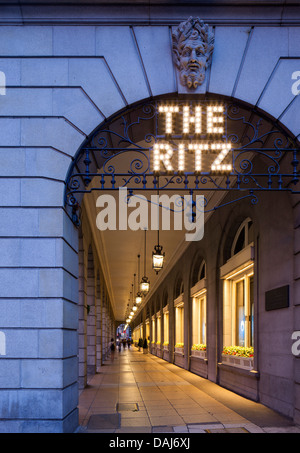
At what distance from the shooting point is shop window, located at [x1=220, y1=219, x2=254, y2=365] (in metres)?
12.0

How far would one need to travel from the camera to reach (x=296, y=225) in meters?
7.63

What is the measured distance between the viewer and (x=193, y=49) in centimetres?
682

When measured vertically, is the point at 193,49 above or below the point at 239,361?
above

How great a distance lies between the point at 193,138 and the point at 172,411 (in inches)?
238

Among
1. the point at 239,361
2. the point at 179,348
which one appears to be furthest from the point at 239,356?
the point at 179,348

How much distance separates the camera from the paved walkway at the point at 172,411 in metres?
7.82

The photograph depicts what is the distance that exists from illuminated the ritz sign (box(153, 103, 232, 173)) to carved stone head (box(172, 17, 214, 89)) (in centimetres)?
44

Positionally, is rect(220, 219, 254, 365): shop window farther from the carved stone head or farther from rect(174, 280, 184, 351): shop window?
rect(174, 280, 184, 351): shop window

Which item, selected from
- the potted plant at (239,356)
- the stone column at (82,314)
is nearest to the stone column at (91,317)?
the stone column at (82,314)

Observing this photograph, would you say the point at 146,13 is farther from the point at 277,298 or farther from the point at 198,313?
the point at 198,313

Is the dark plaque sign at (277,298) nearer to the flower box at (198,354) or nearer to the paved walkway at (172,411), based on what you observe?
the paved walkway at (172,411)

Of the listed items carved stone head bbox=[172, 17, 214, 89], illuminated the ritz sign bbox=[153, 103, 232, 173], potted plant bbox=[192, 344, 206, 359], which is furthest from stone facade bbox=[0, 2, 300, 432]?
potted plant bbox=[192, 344, 206, 359]

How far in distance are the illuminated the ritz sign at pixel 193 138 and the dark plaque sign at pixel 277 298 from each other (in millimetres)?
3218
